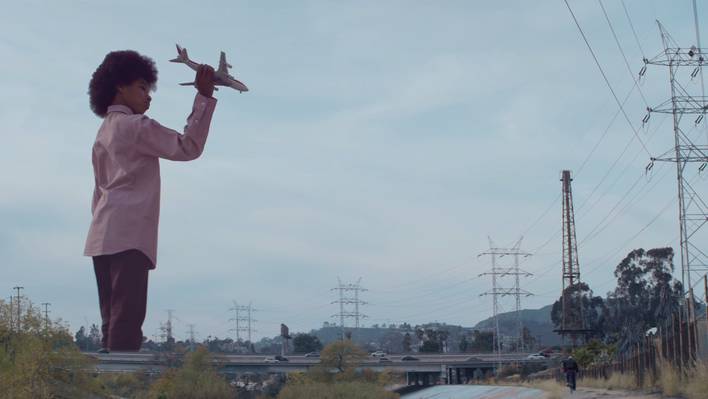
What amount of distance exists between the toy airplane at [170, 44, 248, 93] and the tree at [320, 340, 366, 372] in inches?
1729

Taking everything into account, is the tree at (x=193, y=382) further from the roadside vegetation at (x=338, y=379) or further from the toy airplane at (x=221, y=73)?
the toy airplane at (x=221, y=73)

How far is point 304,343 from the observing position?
269ft

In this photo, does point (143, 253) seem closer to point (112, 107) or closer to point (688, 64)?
point (112, 107)

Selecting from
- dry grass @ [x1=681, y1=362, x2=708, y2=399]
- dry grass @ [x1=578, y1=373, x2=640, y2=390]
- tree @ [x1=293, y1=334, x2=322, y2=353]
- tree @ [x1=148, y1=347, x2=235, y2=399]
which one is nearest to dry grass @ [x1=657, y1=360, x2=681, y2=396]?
dry grass @ [x1=681, y1=362, x2=708, y2=399]

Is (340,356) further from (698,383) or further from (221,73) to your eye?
(221,73)

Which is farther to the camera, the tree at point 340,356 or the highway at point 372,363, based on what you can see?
the tree at point 340,356

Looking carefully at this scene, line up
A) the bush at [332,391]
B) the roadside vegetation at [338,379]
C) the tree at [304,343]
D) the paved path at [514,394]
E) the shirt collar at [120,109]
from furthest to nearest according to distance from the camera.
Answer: the tree at [304,343] < the roadside vegetation at [338,379] < the bush at [332,391] < the paved path at [514,394] < the shirt collar at [120,109]

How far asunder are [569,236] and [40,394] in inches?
2196

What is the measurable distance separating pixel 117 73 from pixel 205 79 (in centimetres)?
92

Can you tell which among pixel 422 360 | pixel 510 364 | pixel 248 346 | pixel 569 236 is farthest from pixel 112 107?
pixel 510 364

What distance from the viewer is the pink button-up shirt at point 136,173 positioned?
7.64 m

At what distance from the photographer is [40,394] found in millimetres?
38531

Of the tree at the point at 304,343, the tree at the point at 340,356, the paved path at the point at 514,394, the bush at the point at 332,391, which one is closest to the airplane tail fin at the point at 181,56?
the paved path at the point at 514,394

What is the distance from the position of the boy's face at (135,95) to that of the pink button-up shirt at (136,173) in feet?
1.19
